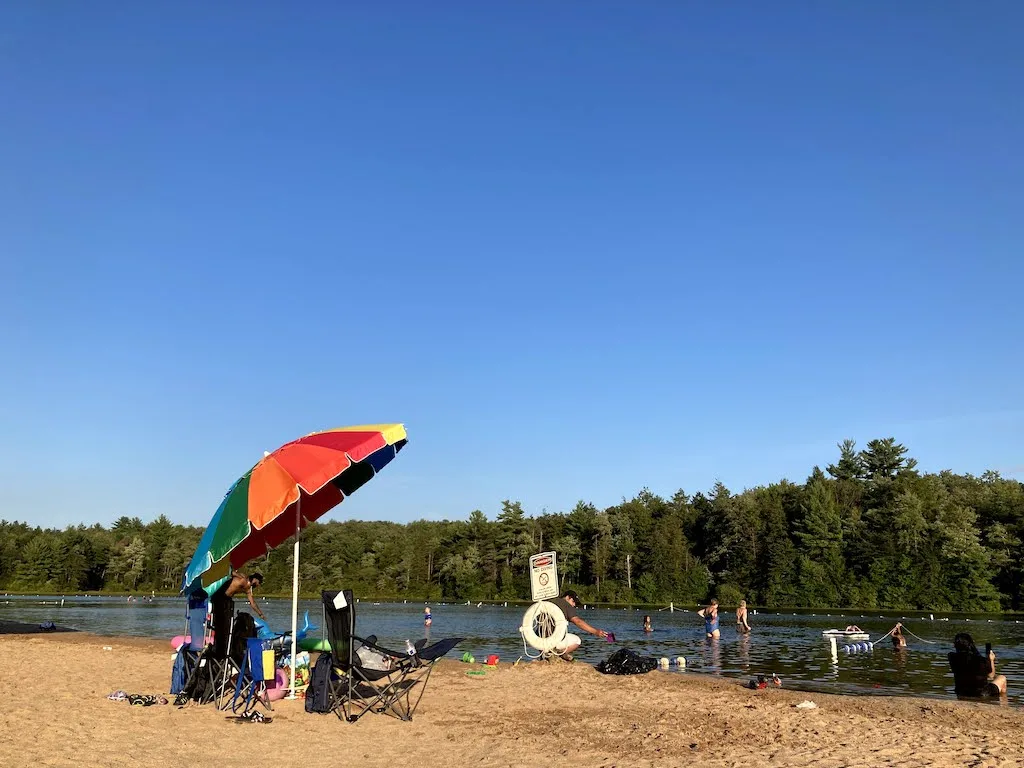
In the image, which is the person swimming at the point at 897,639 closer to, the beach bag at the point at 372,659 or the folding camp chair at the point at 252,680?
the beach bag at the point at 372,659

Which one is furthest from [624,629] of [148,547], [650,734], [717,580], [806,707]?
[148,547]

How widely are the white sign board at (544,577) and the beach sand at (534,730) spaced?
3505mm

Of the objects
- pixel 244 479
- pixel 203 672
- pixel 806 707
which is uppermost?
pixel 244 479

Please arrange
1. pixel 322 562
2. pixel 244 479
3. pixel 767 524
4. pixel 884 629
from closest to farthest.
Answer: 1. pixel 244 479
2. pixel 884 629
3. pixel 767 524
4. pixel 322 562

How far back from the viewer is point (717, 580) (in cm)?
7225

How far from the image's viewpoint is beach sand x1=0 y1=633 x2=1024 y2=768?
7.26 metres

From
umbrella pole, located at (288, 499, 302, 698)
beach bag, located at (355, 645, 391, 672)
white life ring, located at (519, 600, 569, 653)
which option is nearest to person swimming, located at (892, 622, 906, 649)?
white life ring, located at (519, 600, 569, 653)

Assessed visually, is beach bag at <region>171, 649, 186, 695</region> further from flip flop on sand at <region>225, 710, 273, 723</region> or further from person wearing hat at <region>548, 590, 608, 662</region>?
person wearing hat at <region>548, 590, 608, 662</region>

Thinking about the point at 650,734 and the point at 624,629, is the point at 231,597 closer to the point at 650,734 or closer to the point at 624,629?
the point at 650,734

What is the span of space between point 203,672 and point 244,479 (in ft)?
9.03

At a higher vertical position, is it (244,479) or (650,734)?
(244,479)

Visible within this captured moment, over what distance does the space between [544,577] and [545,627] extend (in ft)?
3.44

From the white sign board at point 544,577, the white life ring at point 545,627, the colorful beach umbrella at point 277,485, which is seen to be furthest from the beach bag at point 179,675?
the white sign board at point 544,577

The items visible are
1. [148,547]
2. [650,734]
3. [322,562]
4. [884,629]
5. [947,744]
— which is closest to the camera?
[947,744]
